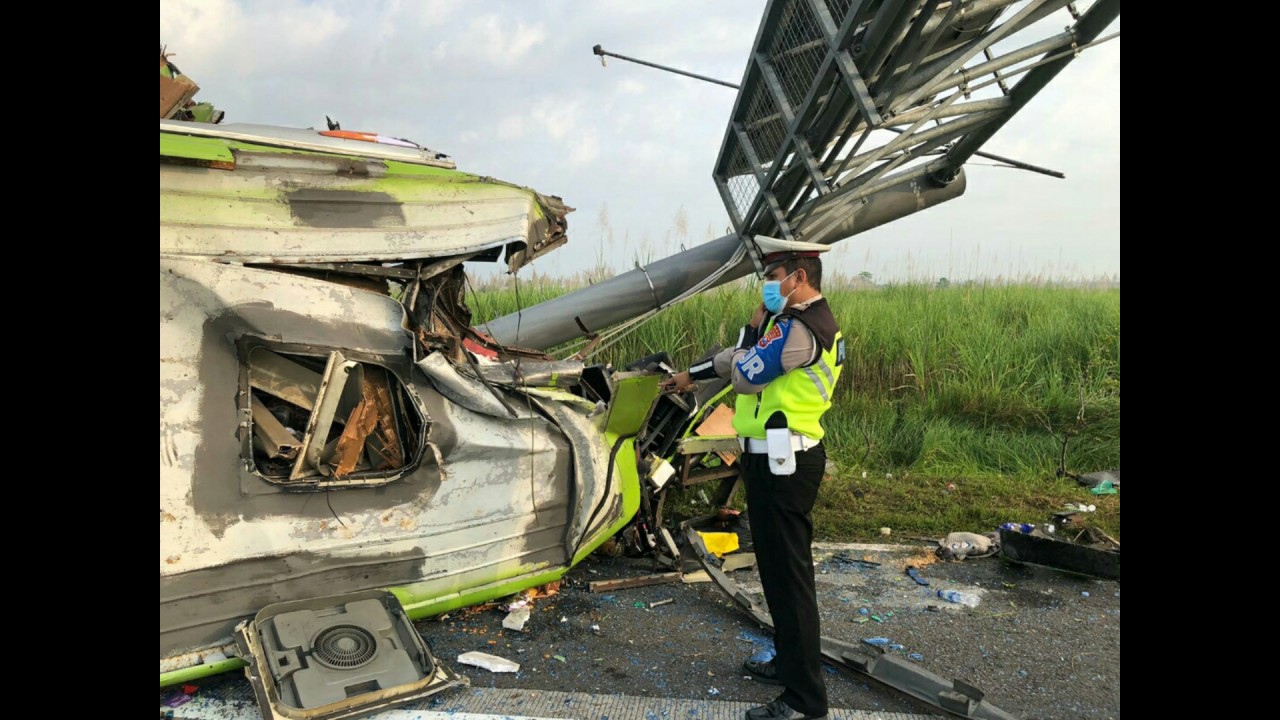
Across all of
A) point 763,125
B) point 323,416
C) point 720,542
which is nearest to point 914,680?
point 720,542

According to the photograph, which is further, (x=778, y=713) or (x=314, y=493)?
(x=314, y=493)

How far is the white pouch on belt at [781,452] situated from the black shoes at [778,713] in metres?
0.94

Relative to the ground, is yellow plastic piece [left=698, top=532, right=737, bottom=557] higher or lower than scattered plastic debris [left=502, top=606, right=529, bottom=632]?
higher

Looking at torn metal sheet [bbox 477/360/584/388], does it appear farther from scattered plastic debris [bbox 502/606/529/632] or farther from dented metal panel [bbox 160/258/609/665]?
scattered plastic debris [bbox 502/606/529/632]

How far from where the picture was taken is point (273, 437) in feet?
11.3

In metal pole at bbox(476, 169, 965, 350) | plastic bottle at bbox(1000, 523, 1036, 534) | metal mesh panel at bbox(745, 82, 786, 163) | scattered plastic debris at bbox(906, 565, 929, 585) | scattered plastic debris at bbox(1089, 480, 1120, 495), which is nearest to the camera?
scattered plastic debris at bbox(906, 565, 929, 585)

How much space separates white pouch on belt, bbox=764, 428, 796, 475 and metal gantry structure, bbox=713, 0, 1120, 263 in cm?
203

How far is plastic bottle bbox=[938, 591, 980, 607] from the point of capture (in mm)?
4465

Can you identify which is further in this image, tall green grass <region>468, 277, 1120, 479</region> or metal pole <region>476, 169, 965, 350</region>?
tall green grass <region>468, 277, 1120, 479</region>

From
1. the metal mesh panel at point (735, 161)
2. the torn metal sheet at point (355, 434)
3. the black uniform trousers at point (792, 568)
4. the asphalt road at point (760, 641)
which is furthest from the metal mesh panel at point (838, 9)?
the asphalt road at point (760, 641)

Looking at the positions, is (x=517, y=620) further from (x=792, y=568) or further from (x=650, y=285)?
(x=650, y=285)

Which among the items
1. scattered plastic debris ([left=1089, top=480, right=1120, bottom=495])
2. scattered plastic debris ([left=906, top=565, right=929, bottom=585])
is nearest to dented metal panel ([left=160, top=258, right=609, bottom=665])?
scattered plastic debris ([left=906, top=565, right=929, bottom=585])

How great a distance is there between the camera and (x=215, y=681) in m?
3.37

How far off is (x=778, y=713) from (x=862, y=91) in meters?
3.19
